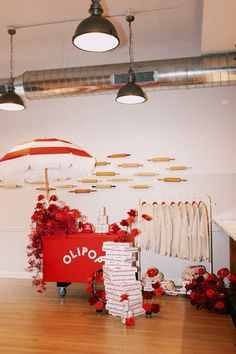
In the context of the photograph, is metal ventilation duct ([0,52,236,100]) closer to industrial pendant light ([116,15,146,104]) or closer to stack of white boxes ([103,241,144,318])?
industrial pendant light ([116,15,146,104])

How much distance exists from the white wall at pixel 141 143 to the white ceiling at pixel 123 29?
70 cm

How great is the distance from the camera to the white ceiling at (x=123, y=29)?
4.50 meters

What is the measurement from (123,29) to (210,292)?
3801 mm

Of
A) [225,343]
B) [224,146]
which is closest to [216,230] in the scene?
[224,146]

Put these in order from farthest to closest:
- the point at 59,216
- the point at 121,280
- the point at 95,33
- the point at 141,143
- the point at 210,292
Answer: the point at 141,143 → the point at 59,216 → the point at 210,292 → the point at 121,280 → the point at 95,33

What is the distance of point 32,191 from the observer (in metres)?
6.34

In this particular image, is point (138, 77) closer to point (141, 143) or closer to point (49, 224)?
point (141, 143)

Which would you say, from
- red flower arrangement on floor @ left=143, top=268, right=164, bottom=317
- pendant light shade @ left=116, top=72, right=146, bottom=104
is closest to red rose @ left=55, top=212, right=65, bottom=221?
red flower arrangement on floor @ left=143, top=268, right=164, bottom=317

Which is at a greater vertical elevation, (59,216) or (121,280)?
(59,216)

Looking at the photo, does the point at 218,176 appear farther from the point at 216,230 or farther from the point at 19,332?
the point at 19,332

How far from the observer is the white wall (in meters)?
5.70

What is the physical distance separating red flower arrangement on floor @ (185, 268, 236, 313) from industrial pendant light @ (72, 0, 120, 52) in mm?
2788

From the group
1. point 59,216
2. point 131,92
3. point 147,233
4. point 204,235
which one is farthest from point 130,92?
point 204,235

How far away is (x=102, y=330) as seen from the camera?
371 centimetres
